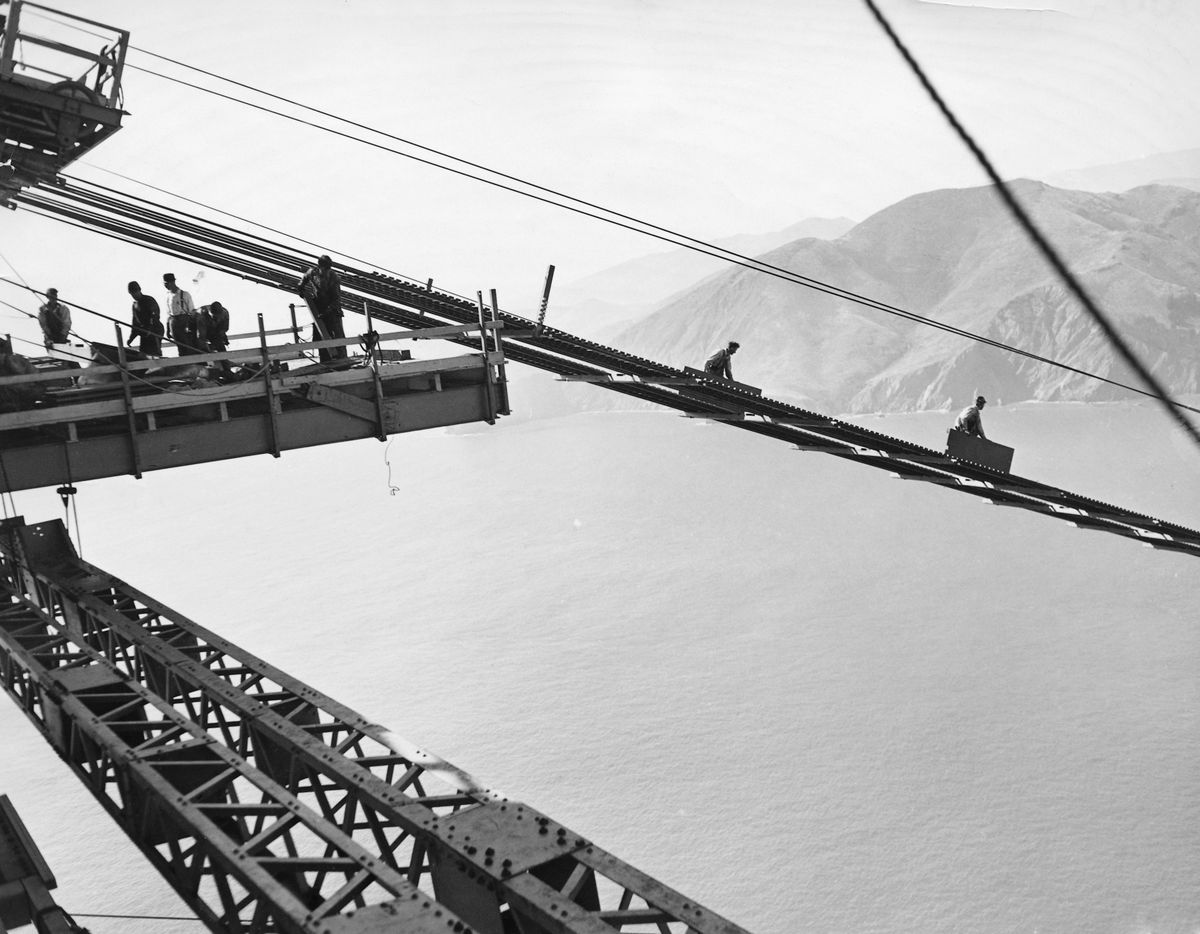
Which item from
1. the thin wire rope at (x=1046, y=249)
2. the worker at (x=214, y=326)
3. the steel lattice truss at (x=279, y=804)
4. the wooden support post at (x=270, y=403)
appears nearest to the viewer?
the thin wire rope at (x=1046, y=249)

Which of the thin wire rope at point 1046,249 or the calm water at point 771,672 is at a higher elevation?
the thin wire rope at point 1046,249

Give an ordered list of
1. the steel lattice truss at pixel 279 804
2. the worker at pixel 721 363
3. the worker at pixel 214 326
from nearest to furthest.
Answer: the steel lattice truss at pixel 279 804
the worker at pixel 214 326
the worker at pixel 721 363

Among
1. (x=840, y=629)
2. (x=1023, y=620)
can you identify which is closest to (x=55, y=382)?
(x=840, y=629)

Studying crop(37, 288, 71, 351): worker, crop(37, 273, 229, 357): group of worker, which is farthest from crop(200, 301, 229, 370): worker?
crop(37, 288, 71, 351): worker

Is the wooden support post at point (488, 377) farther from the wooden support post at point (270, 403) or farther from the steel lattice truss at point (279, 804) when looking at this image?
the steel lattice truss at point (279, 804)

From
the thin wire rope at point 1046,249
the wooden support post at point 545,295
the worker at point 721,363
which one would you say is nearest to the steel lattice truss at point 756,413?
the wooden support post at point 545,295

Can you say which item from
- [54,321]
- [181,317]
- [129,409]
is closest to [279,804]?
[129,409]
